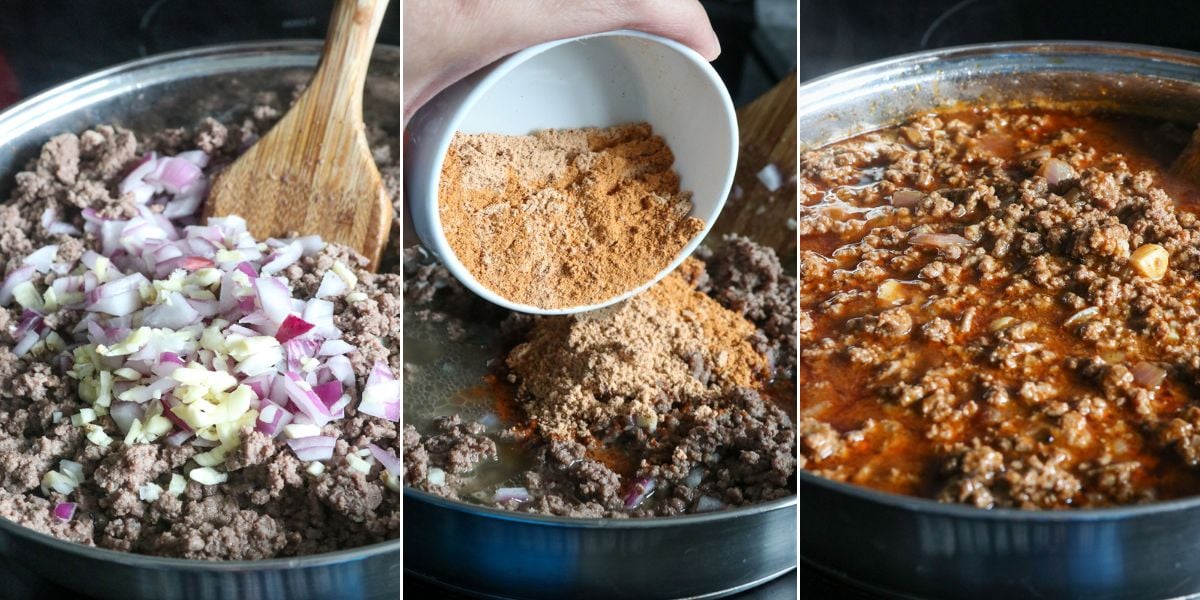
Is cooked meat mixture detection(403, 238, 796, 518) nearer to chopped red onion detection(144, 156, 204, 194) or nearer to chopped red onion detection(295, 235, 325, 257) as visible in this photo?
chopped red onion detection(295, 235, 325, 257)

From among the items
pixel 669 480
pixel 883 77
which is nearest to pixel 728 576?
pixel 669 480

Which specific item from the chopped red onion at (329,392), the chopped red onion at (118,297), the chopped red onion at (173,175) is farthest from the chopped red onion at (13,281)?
the chopped red onion at (329,392)

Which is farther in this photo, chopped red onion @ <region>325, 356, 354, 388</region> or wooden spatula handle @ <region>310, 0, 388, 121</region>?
wooden spatula handle @ <region>310, 0, 388, 121</region>

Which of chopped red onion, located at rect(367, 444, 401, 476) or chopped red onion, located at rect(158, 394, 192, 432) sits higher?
chopped red onion, located at rect(158, 394, 192, 432)

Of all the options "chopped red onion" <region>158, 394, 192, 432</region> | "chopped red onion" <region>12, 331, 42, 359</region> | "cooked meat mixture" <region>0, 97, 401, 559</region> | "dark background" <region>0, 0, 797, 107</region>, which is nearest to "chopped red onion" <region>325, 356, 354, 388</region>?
"cooked meat mixture" <region>0, 97, 401, 559</region>

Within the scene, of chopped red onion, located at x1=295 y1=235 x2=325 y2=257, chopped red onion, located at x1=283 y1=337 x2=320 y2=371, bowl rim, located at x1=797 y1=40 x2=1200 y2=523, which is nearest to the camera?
bowl rim, located at x1=797 y1=40 x2=1200 y2=523

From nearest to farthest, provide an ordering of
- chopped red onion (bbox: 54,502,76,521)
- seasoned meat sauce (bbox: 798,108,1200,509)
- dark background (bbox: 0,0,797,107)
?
seasoned meat sauce (bbox: 798,108,1200,509)
chopped red onion (bbox: 54,502,76,521)
dark background (bbox: 0,0,797,107)

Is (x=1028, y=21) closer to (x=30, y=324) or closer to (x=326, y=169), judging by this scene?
(x=326, y=169)

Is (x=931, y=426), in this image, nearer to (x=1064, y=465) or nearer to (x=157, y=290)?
(x=1064, y=465)
